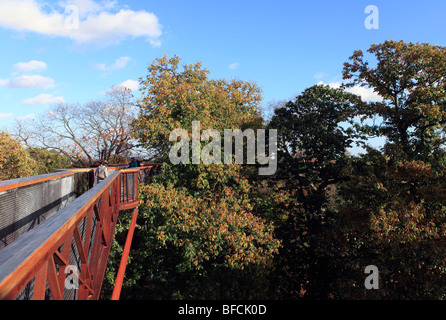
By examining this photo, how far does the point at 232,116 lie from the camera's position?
1889 cm

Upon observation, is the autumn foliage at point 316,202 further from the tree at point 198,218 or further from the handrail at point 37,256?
the handrail at point 37,256

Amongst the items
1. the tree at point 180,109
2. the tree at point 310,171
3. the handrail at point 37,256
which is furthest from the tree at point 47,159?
the handrail at point 37,256

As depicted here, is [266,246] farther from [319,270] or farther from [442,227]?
[442,227]

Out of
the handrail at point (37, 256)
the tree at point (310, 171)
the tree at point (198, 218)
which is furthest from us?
the tree at point (310, 171)

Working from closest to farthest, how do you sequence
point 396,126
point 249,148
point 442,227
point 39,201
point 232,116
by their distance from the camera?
1. point 39,201
2. point 442,227
3. point 396,126
4. point 249,148
5. point 232,116

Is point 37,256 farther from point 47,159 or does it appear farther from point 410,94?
point 47,159

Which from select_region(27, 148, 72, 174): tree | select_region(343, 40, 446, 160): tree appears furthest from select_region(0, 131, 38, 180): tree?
select_region(343, 40, 446, 160): tree

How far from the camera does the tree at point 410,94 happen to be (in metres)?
12.9

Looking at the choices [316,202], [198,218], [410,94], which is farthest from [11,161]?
[410,94]

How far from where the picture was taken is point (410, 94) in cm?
1375

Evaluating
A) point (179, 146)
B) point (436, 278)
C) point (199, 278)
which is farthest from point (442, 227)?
point (179, 146)

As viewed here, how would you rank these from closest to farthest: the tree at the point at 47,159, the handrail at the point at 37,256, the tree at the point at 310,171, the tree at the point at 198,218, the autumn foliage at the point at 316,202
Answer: the handrail at the point at 37,256, the autumn foliage at the point at 316,202, the tree at the point at 198,218, the tree at the point at 310,171, the tree at the point at 47,159

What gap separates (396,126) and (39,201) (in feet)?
46.0

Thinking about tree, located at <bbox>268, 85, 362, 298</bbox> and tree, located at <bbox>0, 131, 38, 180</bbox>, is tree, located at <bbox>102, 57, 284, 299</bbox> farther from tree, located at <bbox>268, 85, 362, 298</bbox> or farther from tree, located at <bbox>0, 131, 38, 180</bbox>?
tree, located at <bbox>0, 131, 38, 180</bbox>
